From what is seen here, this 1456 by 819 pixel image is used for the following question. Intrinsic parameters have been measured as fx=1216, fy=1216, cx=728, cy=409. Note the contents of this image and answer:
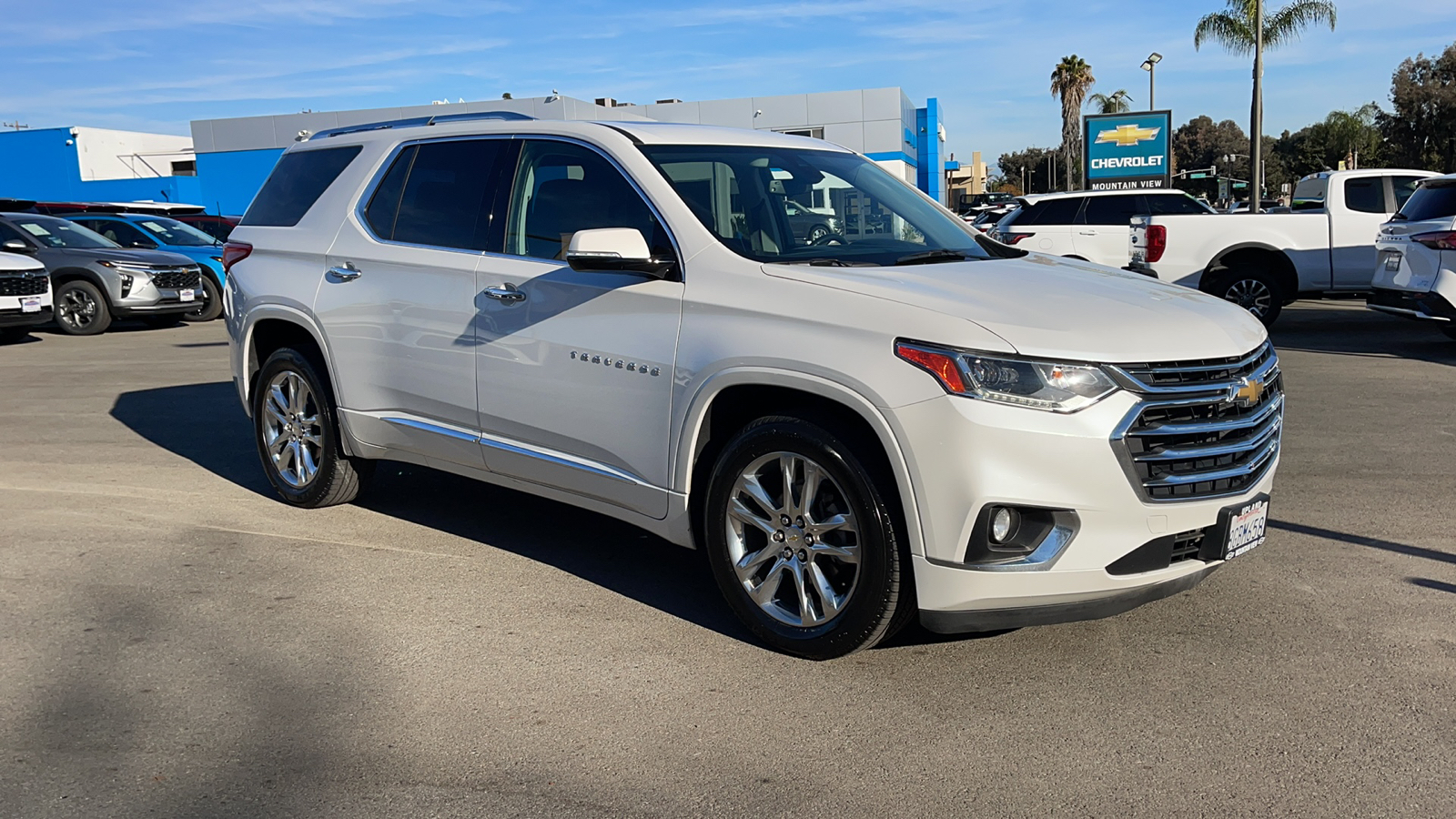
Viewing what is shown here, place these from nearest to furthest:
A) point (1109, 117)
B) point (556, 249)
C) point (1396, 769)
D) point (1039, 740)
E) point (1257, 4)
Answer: point (1396, 769) → point (1039, 740) → point (556, 249) → point (1257, 4) → point (1109, 117)

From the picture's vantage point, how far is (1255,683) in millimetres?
3965

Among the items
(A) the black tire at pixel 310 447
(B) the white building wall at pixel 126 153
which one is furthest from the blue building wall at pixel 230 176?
(A) the black tire at pixel 310 447

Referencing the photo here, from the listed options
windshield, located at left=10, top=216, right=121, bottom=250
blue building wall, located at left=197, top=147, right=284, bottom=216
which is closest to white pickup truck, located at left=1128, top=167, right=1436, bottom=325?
windshield, located at left=10, top=216, right=121, bottom=250

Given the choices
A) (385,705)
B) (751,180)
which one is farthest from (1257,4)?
(385,705)

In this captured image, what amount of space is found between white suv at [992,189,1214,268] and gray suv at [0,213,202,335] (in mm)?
11881

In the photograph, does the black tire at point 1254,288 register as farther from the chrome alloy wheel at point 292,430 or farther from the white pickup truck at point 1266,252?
the chrome alloy wheel at point 292,430

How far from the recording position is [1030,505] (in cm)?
365

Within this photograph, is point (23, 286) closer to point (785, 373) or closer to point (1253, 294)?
point (785, 373)

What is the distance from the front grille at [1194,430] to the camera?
12.1 ft

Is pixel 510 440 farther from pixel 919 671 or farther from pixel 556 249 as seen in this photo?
pixel 919 671

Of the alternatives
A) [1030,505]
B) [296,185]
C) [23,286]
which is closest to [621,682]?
[1030,505]

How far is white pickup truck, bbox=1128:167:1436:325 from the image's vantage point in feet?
46.0

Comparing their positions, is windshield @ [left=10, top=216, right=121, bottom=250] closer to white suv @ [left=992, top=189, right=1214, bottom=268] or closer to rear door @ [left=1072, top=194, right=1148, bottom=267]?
white suv @ [left=992, top=189, right=1214, bottom=268]

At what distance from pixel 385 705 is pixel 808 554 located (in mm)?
1466
